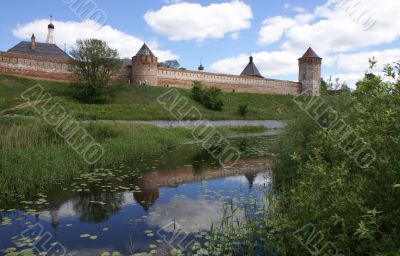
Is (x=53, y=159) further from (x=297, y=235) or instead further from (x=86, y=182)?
(x=297, y=235)

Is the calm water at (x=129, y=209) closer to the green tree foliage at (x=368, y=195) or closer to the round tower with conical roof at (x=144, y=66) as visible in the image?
the green tree foliage at (x=368, y=195)

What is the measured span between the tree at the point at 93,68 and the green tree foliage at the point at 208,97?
33.2 ft

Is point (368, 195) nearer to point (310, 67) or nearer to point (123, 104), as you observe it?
point (123, 104)

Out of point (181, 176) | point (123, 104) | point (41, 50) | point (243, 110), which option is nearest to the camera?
point (181, 176)

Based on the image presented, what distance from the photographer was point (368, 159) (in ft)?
11.8

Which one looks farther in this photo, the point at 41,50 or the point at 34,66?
the point at 41,50

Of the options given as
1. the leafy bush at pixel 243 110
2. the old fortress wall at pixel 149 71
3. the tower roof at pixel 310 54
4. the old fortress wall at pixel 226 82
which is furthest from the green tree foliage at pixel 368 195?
the tower roof at pixel 310 54

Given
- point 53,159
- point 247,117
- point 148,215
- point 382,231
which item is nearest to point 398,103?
point 382,231

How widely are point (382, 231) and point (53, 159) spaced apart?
25.1ft

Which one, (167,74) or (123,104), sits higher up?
(167,74)

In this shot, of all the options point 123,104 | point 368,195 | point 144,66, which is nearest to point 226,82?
point 144,66

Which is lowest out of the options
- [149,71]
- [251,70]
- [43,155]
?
[43,155]

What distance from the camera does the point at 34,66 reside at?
33.2 metres

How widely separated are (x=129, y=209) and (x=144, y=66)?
33984 millimetres
